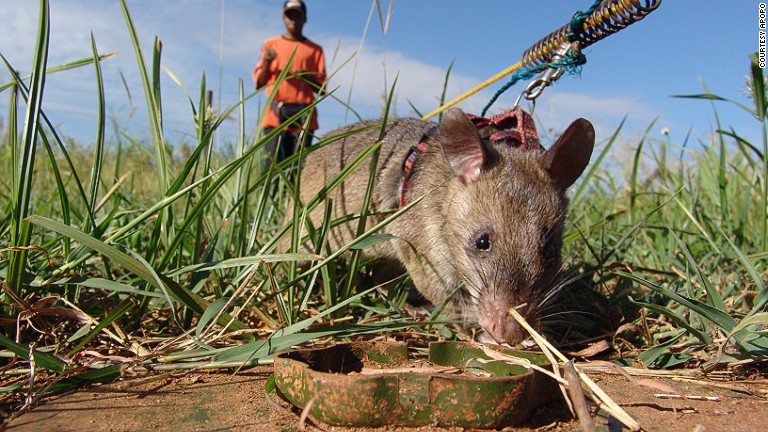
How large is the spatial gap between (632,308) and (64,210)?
8.97ft

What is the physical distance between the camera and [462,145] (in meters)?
2.79

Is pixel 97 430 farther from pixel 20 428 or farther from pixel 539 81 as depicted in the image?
pixel 539 81

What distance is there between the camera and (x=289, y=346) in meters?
1.94

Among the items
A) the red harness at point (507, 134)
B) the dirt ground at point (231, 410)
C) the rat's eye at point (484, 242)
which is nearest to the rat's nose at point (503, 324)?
the rat's eye at point (484, 242)

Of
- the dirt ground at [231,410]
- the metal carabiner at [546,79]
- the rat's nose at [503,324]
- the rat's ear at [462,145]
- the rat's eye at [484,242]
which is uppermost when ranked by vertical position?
the metal carabiner at [546,79]

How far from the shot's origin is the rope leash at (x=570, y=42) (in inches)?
95.2

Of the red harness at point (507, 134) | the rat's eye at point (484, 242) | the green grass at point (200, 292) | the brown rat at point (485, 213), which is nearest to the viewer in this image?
the green grass at point (200, 292)

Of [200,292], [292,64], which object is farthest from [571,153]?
[292,64]

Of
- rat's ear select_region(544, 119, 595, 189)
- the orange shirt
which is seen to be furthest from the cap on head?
rat's ear select_region(544, 119, 595, 189)

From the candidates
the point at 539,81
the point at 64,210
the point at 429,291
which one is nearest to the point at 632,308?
the point at 429,291

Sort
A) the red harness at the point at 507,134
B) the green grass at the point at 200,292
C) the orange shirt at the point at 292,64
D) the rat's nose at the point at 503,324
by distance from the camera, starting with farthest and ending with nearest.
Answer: the orange shirt at the point at 292,64 → the red harness at the point at 507,134 → the rat's nose at the point at 503,324 → the green grass at the point at 200,292

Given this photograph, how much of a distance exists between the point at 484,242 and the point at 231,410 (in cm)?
137

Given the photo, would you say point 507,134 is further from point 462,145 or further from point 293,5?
point 293,5

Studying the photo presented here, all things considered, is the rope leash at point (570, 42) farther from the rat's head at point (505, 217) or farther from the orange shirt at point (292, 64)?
the orange shirt at point (292, 64)
